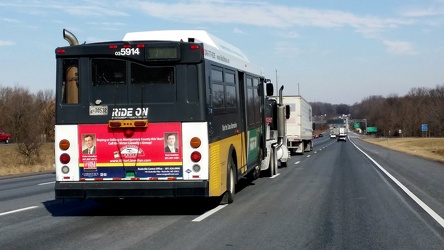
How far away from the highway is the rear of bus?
733 mm

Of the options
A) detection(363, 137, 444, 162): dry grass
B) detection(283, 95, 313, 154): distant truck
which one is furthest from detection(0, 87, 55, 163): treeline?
detection(363, 137, 444, 162): dry grass

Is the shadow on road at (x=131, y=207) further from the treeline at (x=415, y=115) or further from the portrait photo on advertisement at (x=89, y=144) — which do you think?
the treeline at (x=415, y=115)

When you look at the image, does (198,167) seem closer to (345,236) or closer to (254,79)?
(345,236)

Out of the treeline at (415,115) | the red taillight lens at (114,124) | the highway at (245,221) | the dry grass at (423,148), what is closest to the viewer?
the highway at (245,221)

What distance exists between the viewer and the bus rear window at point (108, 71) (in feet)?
35.8

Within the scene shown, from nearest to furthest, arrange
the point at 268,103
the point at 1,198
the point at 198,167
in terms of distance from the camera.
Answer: the point at 198,167 → the point at 1,198 → the point at 268,103

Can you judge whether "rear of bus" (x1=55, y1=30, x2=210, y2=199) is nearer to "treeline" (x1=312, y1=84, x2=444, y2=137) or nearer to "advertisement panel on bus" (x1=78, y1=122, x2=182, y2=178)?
"advertisement panel on bus" (x1=78, y1=122, x2=182, y2=178)

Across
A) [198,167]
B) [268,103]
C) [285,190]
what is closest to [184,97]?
[198,167]

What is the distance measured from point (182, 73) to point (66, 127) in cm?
234

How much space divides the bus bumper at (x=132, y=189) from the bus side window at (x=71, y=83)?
156cm

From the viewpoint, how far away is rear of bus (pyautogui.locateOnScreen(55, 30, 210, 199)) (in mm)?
10680

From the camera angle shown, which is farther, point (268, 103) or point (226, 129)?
point (268, 103)

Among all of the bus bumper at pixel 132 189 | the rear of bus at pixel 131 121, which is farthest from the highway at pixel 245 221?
the rear of bus at pixel 131 121

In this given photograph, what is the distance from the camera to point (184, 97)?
10.7 m
